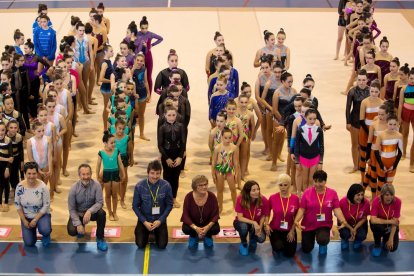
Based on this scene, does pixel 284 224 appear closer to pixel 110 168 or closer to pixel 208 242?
pixel 208 242

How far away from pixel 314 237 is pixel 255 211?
910 millimetres

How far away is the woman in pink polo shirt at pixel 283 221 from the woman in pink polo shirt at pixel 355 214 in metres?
0.67

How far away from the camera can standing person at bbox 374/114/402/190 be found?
43.9ft

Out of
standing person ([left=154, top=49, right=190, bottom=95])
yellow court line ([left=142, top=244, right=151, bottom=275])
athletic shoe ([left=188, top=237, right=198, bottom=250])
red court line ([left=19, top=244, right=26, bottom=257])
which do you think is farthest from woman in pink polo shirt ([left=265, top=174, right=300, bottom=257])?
standing person ([left=154, top=49, right=190, bottom=95])

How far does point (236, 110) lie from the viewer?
1416 centimetres

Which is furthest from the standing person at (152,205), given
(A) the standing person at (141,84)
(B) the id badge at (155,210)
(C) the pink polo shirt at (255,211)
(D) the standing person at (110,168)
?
(A) the standing person at (141,84)

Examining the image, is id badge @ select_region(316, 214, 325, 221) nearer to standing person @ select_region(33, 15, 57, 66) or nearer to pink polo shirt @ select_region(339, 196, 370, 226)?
pink polo shirt @ select_region(339, 196, 370, 226)

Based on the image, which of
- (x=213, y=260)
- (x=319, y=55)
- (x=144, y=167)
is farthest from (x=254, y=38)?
(x=213, y=260)

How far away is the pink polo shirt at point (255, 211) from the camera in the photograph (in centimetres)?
1236

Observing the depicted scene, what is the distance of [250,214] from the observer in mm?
12398

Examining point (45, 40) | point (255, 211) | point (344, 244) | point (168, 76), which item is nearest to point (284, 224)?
point (255, 211)

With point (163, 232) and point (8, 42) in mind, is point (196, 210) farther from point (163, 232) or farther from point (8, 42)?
point (8, 42)

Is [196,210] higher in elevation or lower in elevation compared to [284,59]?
lower

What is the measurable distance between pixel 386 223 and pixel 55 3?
16166mm
